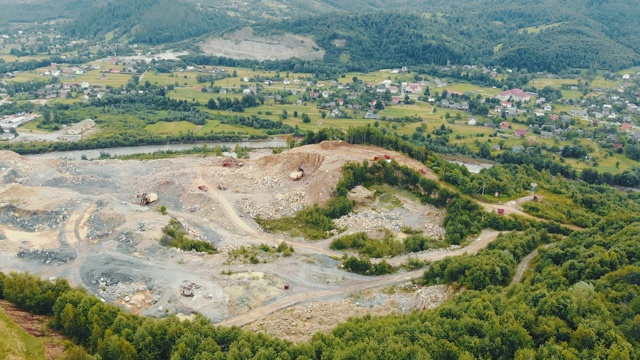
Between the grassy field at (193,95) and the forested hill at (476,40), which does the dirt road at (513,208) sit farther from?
the forested hill at (476,40)

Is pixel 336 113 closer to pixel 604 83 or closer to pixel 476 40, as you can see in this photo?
pixel 604 83

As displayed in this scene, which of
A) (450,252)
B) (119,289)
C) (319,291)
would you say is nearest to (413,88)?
(450,252)

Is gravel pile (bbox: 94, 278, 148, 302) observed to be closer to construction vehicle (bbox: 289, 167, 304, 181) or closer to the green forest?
construction vehicle (bbox: 289, 167, 304, 181)

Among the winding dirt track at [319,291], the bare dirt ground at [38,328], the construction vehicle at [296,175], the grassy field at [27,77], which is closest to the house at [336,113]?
the construction vehicle at [296,175]

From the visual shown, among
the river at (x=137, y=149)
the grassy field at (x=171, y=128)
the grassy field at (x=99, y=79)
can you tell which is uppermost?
the grassy field at (x=99, y=79)

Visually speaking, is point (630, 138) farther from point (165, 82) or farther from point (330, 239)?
point (165, 82)

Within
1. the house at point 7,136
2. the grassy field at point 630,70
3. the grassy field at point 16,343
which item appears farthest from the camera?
the grassy field at point 630,70

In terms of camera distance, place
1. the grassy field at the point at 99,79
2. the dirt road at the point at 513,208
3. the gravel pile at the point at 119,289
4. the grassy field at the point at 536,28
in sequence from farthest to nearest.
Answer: the grassy field at the point at 536,28 < the grassy field at the point at 99,79 < the dirt road at the point at 513,208 < the gravel pile at the point at 119,289
